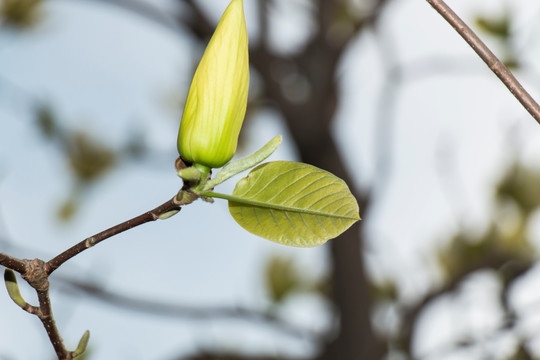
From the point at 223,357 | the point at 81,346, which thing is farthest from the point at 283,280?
the point at 81,346

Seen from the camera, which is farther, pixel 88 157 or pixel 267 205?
pixel 88 157

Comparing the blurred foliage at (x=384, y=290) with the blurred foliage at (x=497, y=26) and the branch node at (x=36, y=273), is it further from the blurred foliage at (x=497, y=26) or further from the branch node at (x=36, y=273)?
the branch node at (x=36, y=273)

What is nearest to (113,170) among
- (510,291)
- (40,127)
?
(40,127)

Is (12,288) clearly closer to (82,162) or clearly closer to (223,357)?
(223,357)

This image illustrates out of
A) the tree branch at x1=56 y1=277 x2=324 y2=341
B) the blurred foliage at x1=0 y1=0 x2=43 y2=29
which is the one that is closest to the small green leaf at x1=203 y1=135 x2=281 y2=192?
the tree branch at x1=56 y1=277 x2=324 y2=341

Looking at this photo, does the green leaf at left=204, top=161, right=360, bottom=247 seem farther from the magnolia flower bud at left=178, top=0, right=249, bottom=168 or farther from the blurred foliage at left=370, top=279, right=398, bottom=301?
the blurred foliage at left=370, top=279, right=398, bottom=301
